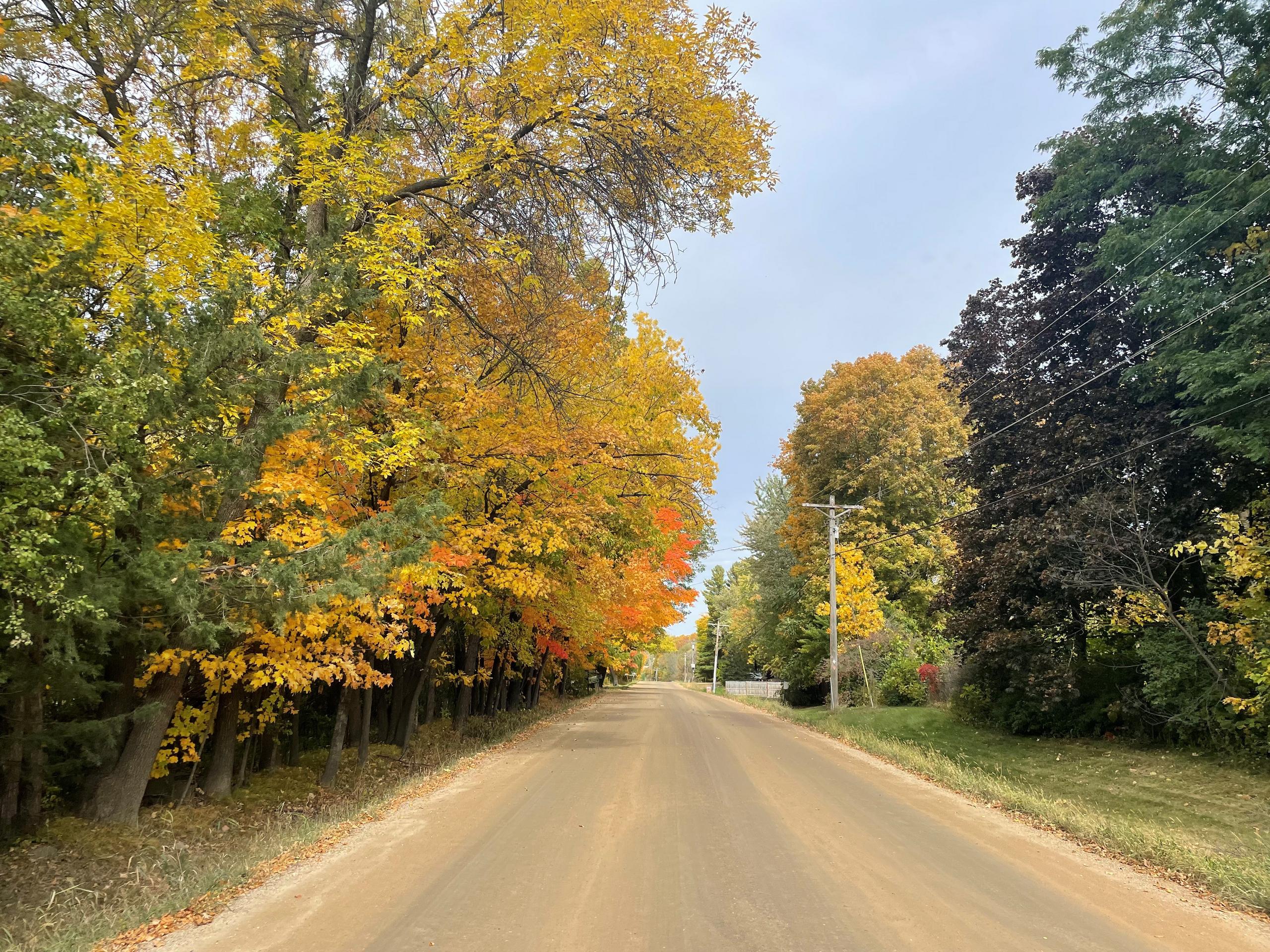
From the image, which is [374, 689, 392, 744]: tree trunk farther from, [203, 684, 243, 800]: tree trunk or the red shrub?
the red shrub

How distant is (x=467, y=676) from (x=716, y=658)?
187ft

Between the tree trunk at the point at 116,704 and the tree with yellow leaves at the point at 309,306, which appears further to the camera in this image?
the tree trunk at the point at 116,704

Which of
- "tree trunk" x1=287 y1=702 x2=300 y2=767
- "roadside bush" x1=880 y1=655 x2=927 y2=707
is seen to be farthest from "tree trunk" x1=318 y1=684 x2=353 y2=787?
"roadside bush" x1=880 y1=655 x2=927 y2=707

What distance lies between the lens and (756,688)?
52.7 m

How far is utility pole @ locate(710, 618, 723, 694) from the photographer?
2660 inches

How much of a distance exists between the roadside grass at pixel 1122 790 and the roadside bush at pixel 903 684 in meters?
3.90

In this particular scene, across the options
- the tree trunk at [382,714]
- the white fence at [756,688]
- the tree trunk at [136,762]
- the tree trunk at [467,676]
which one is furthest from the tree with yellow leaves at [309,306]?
the white fence at [756,688]

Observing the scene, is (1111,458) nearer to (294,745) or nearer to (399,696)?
(399,696)

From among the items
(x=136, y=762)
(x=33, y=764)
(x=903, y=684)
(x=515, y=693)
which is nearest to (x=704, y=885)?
(x=136, y=762)

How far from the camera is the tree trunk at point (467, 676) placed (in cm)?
1747

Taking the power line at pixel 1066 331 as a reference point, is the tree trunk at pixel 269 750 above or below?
below

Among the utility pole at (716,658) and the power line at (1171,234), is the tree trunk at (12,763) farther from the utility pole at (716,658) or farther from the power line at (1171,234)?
the utility pole at (716,658)

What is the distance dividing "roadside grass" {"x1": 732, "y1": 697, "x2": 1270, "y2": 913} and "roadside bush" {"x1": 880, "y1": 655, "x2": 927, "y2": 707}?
3901 mm

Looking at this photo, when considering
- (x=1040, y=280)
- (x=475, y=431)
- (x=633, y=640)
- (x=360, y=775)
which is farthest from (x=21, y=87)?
(x=633, y=640)
